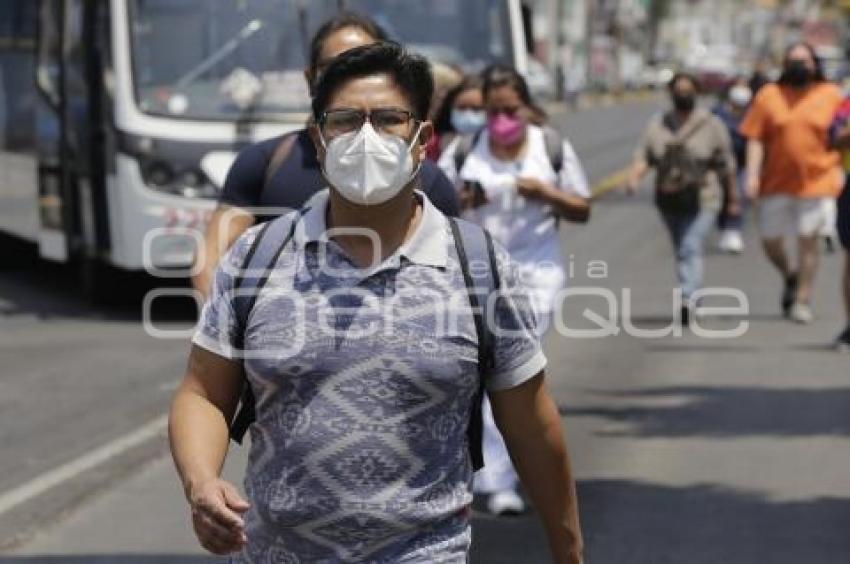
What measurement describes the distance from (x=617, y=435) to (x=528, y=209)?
1885 millimetres

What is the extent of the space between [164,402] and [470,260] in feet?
25.9

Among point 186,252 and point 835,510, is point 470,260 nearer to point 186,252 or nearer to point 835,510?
point 835,510

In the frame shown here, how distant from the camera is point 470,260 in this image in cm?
432

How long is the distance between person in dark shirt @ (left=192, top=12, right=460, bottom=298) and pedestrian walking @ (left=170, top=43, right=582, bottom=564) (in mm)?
2136

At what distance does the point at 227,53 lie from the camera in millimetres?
16062

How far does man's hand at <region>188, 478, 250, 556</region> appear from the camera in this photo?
401cm

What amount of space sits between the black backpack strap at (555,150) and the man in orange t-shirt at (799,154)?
5975mm

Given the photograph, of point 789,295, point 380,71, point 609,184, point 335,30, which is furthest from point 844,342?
point 609,184

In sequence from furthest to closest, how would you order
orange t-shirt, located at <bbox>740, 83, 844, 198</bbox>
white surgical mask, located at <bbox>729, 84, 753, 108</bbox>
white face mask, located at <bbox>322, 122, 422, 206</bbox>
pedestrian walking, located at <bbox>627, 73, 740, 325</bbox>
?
white surgical mask, located at <bbox>729, 84, 753, 108</bbox> < pedestrian walking, located at <bbox>627, 73, 740, 325</bbox> < orange t-shirt, located at <bbox>740, 83, 844, 198</bbox> < white face mask, located at <bbox>322, 122, 422, 206</bbox>

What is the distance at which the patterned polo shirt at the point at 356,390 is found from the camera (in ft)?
13.8

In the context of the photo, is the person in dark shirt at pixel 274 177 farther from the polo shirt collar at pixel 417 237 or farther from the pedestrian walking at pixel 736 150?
the pedestrian walking at pixel 736 150

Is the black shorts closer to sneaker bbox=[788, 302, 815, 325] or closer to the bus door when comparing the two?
sneaker bbox=[788, 302, 815, 325]

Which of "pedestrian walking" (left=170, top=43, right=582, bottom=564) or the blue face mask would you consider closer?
"pedestrian walking" (left=170, top=43, right=582, bottom=564)

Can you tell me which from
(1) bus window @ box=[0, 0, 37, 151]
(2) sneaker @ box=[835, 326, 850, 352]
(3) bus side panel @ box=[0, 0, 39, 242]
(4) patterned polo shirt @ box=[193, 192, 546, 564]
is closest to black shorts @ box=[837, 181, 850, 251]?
(2) sneaker @ box=[835, 326, 850, 352]
